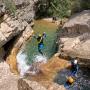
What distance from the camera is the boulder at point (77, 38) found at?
2512 cm

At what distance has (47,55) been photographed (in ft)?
90.3

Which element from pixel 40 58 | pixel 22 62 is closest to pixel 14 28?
pixel 22 62

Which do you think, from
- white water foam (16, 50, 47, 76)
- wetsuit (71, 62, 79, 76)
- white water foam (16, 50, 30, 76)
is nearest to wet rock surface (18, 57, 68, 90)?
white water foam (16, 50, 47, 76)

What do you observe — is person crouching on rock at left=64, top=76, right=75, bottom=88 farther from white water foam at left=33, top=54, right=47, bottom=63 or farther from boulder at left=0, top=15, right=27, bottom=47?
boulder at left=0, top=15, right=27, bottom=47

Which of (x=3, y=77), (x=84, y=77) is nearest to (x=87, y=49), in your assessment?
(x=84, y=77)

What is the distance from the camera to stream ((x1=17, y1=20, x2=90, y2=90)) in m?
22.2

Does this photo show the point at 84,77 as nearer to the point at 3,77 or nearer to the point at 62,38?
the point at 62,38

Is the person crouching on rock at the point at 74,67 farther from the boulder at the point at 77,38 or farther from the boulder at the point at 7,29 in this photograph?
the boulder at the point at 7,29

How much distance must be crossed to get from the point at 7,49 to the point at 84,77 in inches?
320

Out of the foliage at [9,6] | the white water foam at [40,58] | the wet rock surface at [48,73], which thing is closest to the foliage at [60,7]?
the white water foam at [40,58]

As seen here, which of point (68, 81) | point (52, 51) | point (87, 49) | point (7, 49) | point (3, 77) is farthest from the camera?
point (52, 51)

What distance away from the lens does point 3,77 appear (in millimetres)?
16469

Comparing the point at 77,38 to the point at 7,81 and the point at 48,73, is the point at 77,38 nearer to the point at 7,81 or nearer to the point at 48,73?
the point at 48,73

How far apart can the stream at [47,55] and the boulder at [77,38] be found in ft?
4.86
